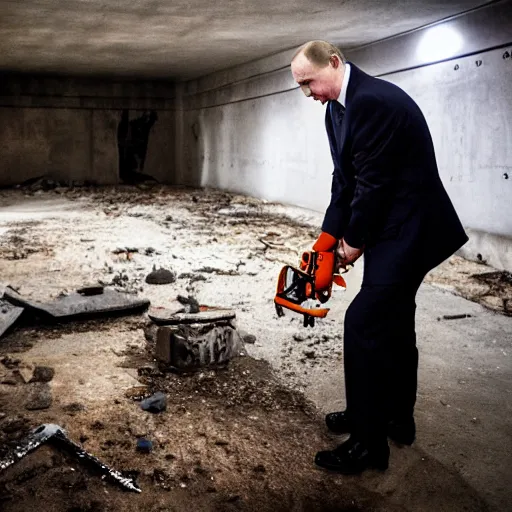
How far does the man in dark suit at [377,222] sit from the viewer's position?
224cm

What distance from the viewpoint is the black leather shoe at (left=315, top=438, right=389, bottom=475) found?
7.92ft

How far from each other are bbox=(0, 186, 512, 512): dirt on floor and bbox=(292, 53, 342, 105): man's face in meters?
1.53

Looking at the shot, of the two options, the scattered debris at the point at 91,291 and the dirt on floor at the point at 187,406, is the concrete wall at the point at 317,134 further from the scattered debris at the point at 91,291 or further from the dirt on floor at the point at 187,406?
the scattered debris at the point at 91,291

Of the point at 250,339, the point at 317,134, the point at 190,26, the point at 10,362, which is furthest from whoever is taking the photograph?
the point at 317,134

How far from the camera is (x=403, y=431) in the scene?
268 cm

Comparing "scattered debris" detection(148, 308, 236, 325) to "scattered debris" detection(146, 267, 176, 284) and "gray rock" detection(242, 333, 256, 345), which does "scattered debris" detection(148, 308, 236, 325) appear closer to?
"gray rock" detection(242, 333, 256, 345)

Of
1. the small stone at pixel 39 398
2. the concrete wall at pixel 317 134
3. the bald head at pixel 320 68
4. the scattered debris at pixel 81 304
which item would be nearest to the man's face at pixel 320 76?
the bald head at pixel 320 68

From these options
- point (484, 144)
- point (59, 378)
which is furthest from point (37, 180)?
point (59, 378)

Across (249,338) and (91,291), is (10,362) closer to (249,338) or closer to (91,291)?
(91,291)

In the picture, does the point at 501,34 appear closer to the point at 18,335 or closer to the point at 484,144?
the point at 484,144

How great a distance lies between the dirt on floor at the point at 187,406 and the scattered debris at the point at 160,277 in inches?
3.1

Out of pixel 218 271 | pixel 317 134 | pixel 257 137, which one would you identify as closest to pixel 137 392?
pixel 218 271

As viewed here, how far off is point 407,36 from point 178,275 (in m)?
4.55

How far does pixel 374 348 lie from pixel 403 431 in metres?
0.56
